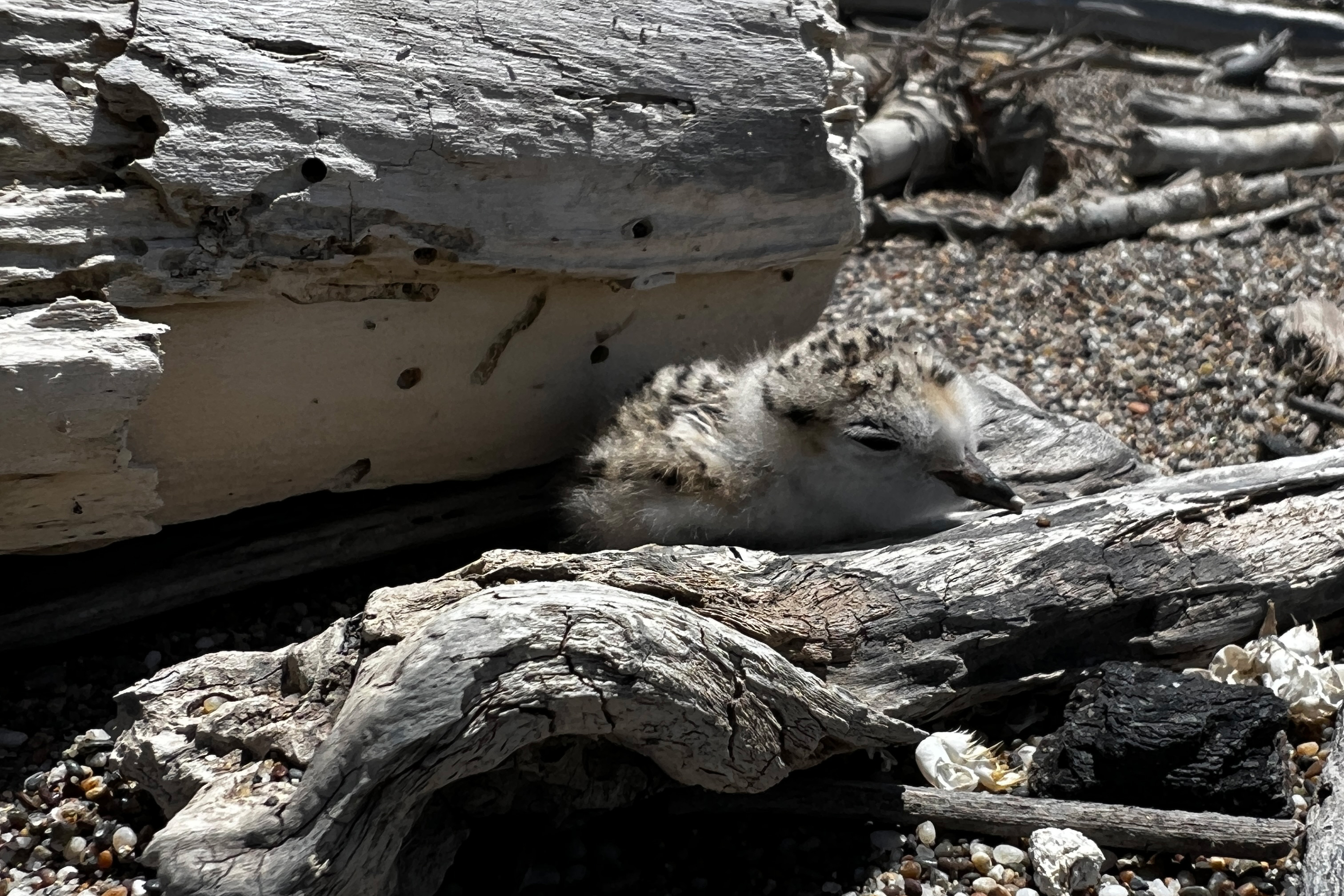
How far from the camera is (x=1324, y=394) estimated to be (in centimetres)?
543

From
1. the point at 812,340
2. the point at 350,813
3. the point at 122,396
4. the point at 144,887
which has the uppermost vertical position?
the point at 812,340

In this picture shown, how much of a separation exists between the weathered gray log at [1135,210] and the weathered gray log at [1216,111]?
3.86 ft

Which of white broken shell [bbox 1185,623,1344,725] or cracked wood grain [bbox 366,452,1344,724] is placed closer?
cracked wood grain [bbox 366,452,1344,724]

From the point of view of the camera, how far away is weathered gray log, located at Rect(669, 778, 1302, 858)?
319cm

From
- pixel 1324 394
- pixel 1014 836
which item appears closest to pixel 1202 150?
pixel 1324 394

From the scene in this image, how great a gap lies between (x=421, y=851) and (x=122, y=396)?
140 cm

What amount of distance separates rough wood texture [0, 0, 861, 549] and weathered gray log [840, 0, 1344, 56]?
675 cm

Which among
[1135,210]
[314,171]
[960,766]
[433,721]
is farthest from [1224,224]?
[433,721]

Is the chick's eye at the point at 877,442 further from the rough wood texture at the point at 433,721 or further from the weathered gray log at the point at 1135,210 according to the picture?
the weathered gray log at the point at 1135,210

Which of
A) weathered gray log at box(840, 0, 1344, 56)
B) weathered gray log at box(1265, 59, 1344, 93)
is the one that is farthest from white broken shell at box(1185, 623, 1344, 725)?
weathered gray log at box(840, 0, 1344, 56)

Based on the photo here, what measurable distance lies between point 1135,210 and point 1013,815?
4.92 meters

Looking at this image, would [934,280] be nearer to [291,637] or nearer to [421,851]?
[291,637]

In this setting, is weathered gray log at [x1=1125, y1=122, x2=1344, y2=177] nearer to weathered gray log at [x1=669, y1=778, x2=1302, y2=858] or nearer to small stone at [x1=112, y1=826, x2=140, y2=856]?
weathered gray log at [x1=669, y1=778, x2=1302, y2=858]

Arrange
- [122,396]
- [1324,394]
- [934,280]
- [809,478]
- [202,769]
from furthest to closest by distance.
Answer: [934,280] < [1324,394] < [809,478] < [122,396] < [202,769]
